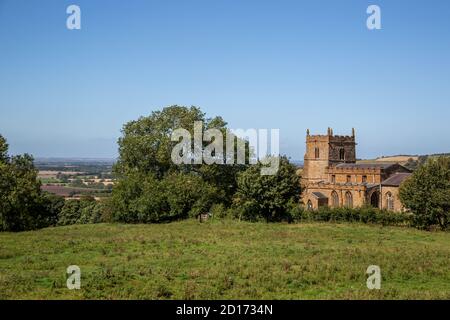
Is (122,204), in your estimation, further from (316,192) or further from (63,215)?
(316,192)

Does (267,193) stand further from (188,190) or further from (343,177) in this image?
(343,177)

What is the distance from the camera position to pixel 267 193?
134ft

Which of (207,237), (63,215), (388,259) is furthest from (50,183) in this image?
(388,259)

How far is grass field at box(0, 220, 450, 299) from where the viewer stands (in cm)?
1485

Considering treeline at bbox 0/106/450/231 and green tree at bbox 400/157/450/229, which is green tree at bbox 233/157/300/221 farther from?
green tree at bbox 400/157/450/229

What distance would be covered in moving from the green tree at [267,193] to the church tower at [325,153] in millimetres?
31856

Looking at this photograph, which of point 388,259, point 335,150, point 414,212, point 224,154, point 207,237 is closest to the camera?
point 388,259

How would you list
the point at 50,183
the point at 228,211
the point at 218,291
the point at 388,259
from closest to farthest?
the point at 218,291, the point at 388,259, the point at 228,211, the point at 50,183

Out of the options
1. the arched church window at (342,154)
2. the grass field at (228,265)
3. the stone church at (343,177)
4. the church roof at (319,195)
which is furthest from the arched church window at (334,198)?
the grass field at (228,265)

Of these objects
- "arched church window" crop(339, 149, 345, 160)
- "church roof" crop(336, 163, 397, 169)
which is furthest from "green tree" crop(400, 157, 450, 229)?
"arched church window" crop(339, 149, 345, 160)

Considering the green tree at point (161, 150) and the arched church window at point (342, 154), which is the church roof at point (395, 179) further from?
the green tree at point (161, 150)

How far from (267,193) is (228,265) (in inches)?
870

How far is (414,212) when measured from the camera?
1479 inches
